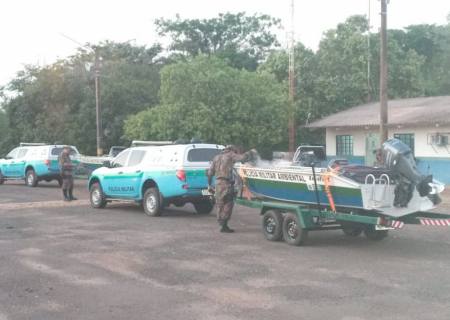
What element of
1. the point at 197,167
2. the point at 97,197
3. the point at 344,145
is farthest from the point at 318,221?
the point at 344,145

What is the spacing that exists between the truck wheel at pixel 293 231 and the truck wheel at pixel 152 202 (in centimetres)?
470

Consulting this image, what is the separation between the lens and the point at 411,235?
39.4ft

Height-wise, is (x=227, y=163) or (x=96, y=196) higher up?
(x=227, y=163)

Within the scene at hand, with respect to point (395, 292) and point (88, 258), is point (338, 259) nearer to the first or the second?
point (395, 292)

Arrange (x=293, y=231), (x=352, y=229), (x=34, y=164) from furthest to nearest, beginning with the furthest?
(x=34, y=164)
(x=352, y=229)
(x=293, y=231)

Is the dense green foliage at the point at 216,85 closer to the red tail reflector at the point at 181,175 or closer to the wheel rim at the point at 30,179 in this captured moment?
the wheel rim at the point at 30,179

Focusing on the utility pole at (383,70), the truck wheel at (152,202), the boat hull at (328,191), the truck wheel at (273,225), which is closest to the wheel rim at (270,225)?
the truck wheel at (273,225)

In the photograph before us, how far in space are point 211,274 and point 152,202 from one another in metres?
6.88

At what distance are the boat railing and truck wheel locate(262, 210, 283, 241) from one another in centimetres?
213

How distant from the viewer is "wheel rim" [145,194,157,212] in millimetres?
15016

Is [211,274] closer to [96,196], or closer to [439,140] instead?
[96,196]

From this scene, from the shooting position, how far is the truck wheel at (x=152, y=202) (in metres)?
14.9

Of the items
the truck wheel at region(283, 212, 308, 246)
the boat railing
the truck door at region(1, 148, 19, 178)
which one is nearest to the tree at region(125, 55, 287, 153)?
the truck door at region(1, 148, 19, 178)

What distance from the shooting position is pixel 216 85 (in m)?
26.4
